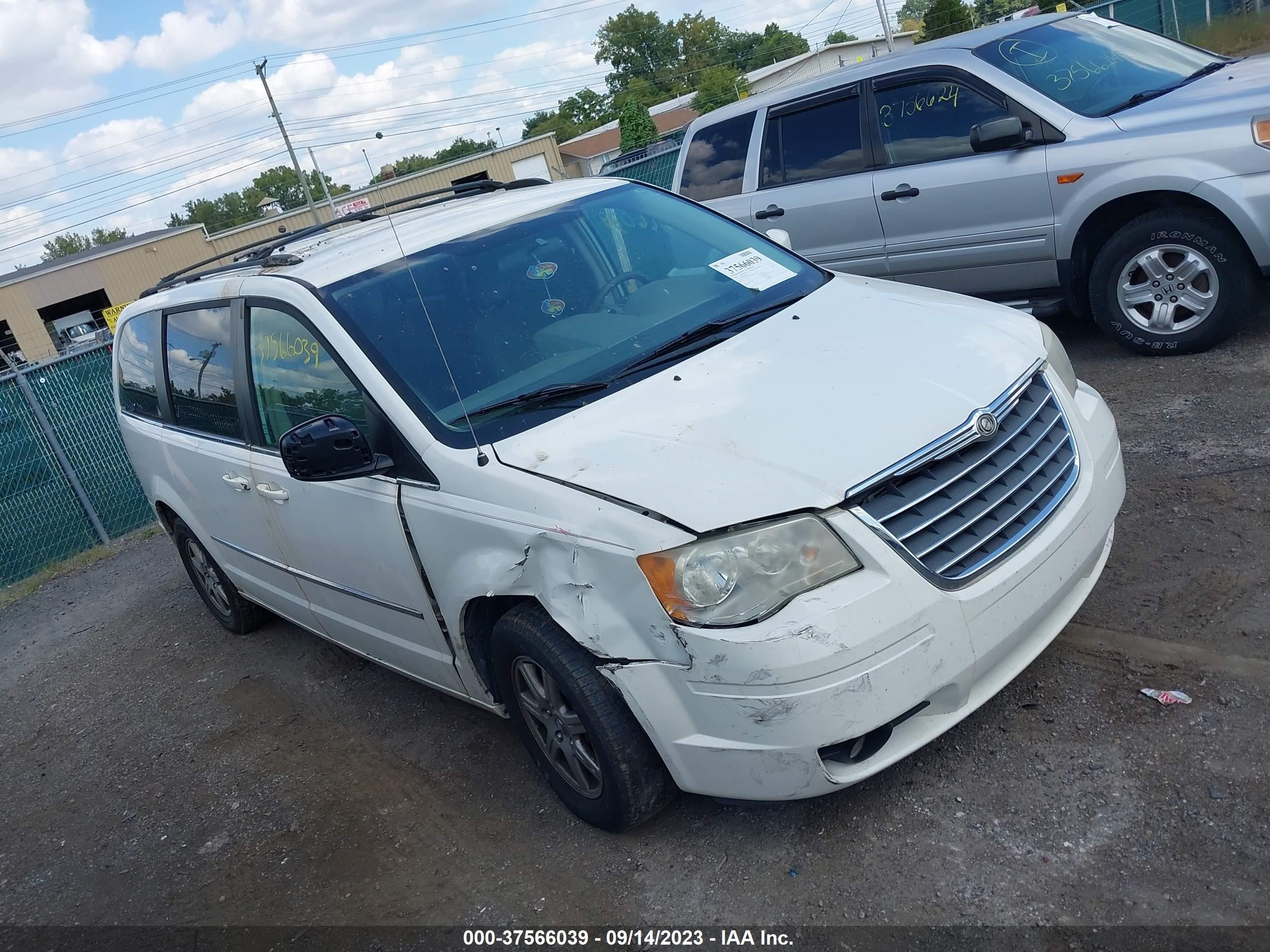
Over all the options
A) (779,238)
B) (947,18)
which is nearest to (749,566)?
(779,238)

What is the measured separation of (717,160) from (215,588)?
15.2 feet

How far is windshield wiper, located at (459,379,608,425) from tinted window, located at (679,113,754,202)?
15.0 feet

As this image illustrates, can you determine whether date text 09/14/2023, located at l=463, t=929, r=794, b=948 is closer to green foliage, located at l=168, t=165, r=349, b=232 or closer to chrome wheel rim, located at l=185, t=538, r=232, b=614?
chrome wheel rim, located at l=185, t=538, r=232, b=614

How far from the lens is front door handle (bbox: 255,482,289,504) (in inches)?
162

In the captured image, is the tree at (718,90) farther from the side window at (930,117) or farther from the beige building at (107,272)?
the side window at (930,117)

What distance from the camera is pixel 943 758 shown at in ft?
10.4

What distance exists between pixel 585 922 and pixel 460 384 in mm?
1686

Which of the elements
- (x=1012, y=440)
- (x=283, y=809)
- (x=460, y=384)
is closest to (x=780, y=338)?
(x=1012, y=440)

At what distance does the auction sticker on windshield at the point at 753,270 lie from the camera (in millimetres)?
4016

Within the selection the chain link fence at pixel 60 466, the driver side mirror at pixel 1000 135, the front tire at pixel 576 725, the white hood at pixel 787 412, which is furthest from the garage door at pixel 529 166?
the front tire at pixel 576 725

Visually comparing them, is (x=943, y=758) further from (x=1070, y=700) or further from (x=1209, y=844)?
(x=1209, y=844)

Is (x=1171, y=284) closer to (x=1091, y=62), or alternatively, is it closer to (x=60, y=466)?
(x=1091, y=62)

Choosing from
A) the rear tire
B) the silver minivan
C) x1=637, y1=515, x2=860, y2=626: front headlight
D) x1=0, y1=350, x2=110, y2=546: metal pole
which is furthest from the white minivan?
x1=0, y1=350, x2=110, y2=546: metal pole

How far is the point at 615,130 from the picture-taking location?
2785 inches
